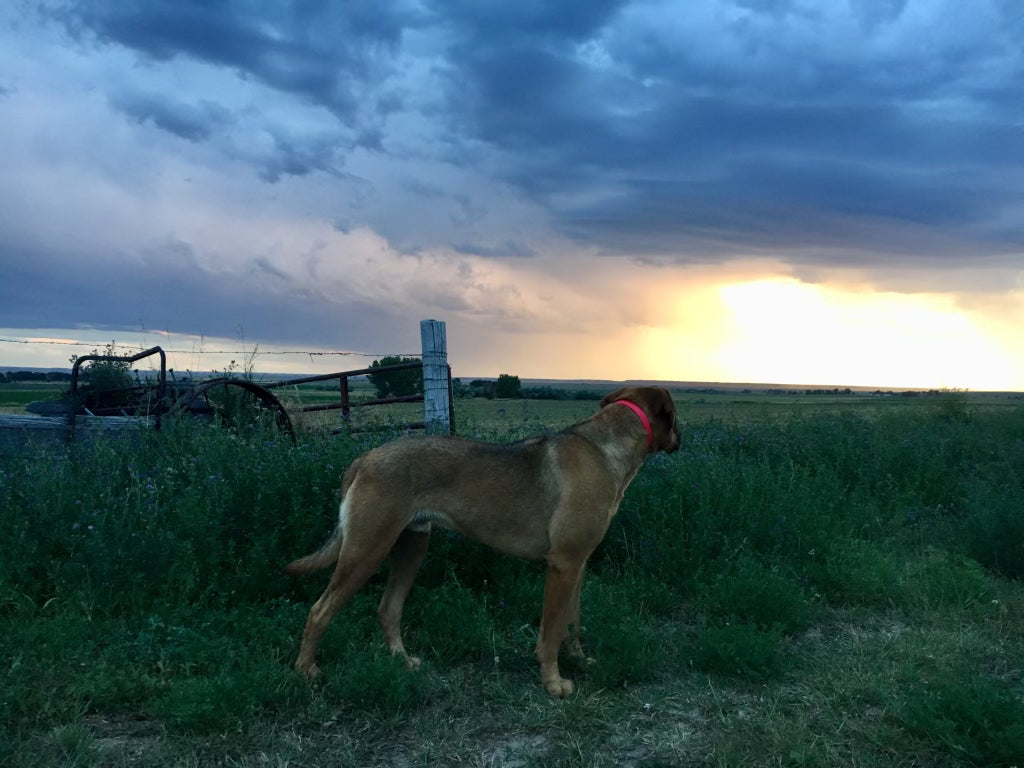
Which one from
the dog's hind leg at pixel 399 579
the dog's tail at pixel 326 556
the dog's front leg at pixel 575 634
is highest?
the dog's tail at pixel 326 556

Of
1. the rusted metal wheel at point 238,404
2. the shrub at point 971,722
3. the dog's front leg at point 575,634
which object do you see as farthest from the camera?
the rusted metal wheel at point 238,404

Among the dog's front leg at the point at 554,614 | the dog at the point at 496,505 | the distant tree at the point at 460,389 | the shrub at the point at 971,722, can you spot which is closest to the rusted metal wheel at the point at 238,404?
the distant tree at the point at 460,389

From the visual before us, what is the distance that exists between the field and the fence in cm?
133

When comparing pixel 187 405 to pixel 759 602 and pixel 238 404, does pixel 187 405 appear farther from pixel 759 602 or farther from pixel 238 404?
pixel 759 602

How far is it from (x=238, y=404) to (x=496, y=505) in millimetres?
6153

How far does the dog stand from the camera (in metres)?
4.45

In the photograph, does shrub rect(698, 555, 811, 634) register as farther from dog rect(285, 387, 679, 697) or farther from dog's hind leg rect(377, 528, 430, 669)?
dog's hind leg rect(377, 528, 430, 669)

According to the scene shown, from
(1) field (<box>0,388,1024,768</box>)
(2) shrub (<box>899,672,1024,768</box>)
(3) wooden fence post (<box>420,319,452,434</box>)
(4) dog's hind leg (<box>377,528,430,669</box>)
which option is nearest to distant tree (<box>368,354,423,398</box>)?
(3) wooden fence post (<box>420,319,452,434</box>)

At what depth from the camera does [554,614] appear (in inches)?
179

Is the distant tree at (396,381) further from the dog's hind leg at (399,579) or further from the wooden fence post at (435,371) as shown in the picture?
the dog's hind leg at (399,579)

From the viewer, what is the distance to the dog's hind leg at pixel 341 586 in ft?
14.5

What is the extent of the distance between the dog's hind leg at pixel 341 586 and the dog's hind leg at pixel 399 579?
476mm

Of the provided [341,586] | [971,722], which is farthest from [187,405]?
[971,722]

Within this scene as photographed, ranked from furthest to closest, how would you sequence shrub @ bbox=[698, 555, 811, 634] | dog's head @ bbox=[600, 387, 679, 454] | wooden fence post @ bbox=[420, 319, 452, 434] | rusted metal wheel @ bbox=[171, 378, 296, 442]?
1. wooden fence post @ bbox=[420, 319, 452, 434]
2. rusted metal wheel @ bbox=[171, 378, 296, 442]
3. shrub @ bbox=[698, 555, 811, 634]
4. dog's head @ bbox=[600, 387, 679, 454]
